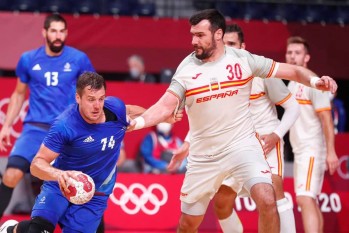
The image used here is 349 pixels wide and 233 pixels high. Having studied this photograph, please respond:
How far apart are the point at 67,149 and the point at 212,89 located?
4.49 feet

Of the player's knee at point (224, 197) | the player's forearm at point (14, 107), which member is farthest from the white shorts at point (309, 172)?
the player's forearm at point (14, 107)

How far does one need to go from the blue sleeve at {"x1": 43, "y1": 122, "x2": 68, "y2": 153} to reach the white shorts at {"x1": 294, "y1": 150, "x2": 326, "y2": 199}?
3.52 m

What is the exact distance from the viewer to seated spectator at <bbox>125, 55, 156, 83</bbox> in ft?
44.0

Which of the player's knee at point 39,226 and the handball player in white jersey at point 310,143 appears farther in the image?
the handball player in white jersey at point 310,143

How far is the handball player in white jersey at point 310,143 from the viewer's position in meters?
9.01

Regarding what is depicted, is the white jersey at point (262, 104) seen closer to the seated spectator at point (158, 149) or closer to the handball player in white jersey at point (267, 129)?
the handball player in white jersey at point (267, 129)

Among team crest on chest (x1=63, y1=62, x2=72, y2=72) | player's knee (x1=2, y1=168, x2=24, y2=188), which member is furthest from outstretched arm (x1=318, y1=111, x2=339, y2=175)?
player's knee (x1=2, y1=168, x2=24, y2=188)

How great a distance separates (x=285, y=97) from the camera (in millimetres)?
8047

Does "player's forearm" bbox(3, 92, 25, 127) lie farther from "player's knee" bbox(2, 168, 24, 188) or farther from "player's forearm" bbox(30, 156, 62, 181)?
"player's forearm" bbox(30, 156, 62, 181)

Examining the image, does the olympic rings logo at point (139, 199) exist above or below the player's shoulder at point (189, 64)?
below

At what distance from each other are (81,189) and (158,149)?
5.91m

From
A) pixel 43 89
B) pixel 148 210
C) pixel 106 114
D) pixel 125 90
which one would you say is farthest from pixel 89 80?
pixel 125 90

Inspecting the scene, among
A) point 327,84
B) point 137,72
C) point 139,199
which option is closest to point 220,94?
point 327,84

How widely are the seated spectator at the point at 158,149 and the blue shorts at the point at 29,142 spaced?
10.3 ft
